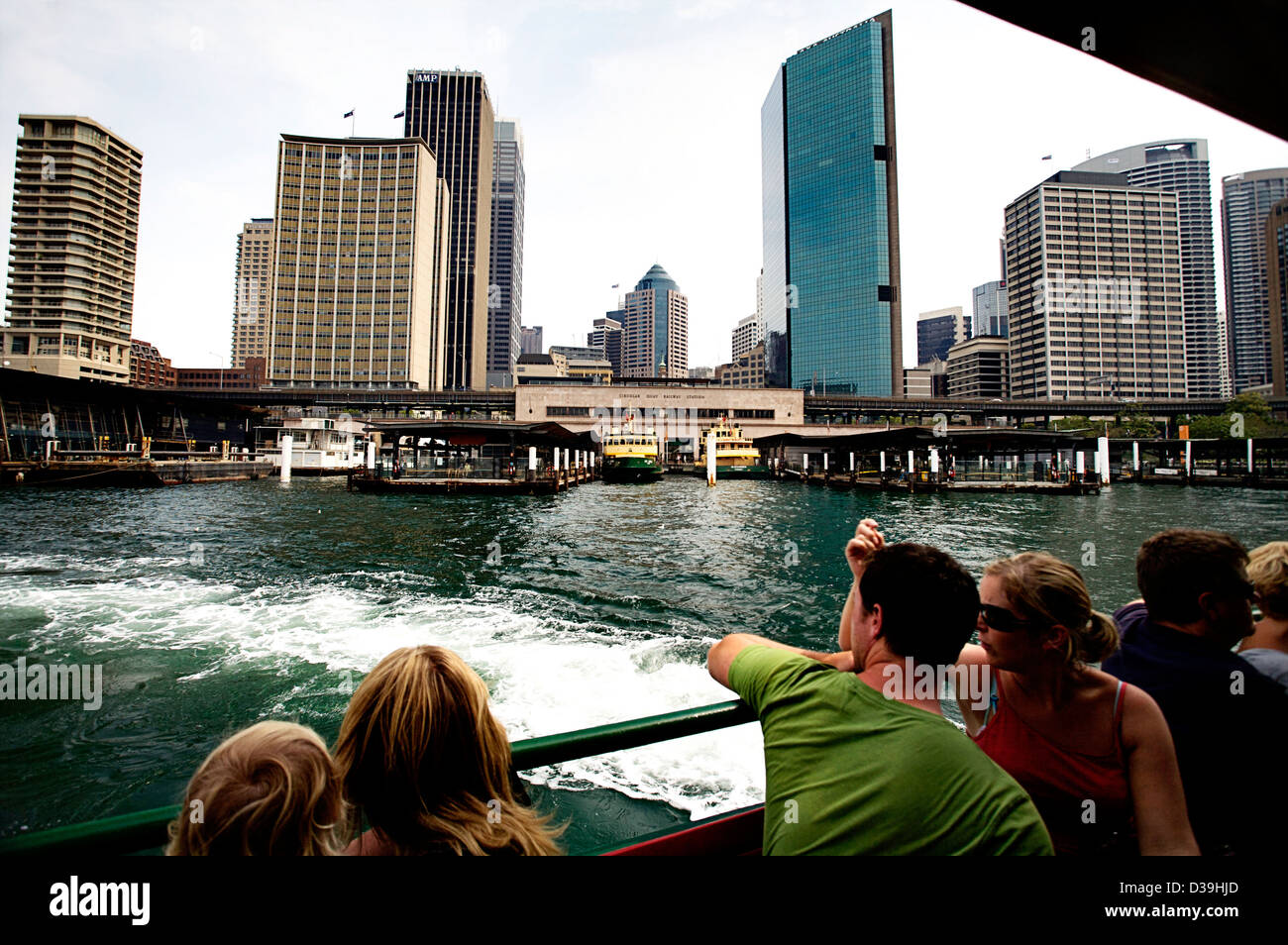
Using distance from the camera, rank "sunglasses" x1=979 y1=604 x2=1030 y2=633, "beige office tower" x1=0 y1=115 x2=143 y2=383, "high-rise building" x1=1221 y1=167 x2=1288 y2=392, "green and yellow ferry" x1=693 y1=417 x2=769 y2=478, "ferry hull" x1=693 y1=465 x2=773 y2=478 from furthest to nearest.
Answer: "high-rise building" x1=1221 y1=167 x2=1288 y2=392, "green and yellow ferry" x1=693 y1=417 x2=769 y2=478, "ferry hull" x1=693 y1=465 x2=773 y2=478, "beige office tower" x1=0 y1=115 x2=143 y2=383, "sunglasses" x1=979 y1=604 x2=1030 y2=633

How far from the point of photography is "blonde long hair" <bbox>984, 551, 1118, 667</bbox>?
2.00 meters

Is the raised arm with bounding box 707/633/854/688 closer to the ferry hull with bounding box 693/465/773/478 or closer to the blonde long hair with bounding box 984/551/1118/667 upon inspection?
the blonde long hair with bounding box 984/551/1118/667

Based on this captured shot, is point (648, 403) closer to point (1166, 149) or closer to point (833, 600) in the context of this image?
point (833, 600)

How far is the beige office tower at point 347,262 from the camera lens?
125m

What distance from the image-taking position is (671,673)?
24.6 feet

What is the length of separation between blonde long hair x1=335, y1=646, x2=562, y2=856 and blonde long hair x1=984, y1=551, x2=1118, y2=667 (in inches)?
68.3

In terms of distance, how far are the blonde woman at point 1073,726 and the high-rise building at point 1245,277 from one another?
20181 centimetres

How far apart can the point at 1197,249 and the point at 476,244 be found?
704 feet

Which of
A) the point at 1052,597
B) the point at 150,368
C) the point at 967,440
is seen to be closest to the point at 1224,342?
the point at 967,440

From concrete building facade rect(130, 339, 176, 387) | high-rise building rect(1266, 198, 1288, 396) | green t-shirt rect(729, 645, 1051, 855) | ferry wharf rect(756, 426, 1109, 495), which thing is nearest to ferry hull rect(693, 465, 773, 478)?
ferry wharf rect(756, 426, 1109, 495)

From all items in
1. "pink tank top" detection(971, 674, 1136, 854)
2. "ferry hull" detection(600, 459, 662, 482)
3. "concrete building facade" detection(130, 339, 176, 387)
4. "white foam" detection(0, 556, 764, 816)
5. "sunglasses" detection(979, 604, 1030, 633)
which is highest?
"concrete building facade" detection(130, 339, 176, 387)

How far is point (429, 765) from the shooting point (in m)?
1.42

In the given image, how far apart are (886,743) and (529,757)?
1085 mm

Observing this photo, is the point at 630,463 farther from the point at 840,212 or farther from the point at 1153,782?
the point at 840,212
